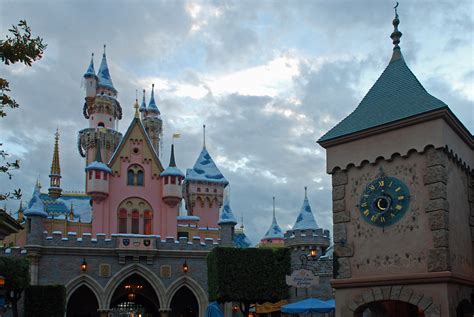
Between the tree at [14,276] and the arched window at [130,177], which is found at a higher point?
the arched window at [130,177]

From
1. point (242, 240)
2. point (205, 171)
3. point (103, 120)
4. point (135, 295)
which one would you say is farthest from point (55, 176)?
point (135, 295)

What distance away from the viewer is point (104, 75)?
2283 inches

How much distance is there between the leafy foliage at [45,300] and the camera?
29.7 meters

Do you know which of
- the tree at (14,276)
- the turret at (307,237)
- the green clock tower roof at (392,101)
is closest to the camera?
the green clock tower roof at (392,101)

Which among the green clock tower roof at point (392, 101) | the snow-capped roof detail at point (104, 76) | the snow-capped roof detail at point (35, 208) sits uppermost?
the snow-capped roof detail at point (104, 76)

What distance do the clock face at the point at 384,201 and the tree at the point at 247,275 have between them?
12.8m

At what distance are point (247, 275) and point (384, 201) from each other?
533 inches

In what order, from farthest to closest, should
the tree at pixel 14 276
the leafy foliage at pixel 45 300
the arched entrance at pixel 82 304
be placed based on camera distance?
the arched entrance at pixel 82 304, the leafy foliage at pixel 45 300, the tree at pixel 14 276

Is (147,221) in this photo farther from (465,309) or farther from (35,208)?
(465,309)

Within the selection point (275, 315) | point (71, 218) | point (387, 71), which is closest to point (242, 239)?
point (71, 218)

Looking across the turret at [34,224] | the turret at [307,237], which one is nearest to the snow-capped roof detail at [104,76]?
the turret at [34,224]

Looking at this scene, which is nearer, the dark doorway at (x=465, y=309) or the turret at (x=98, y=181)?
the dark doorway at (x=465, y=309)

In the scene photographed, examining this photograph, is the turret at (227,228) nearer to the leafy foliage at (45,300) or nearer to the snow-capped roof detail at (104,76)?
the leafy foliage at (45,300)

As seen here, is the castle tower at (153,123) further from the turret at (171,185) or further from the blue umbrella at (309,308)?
the blue umbrella at (309,308)
